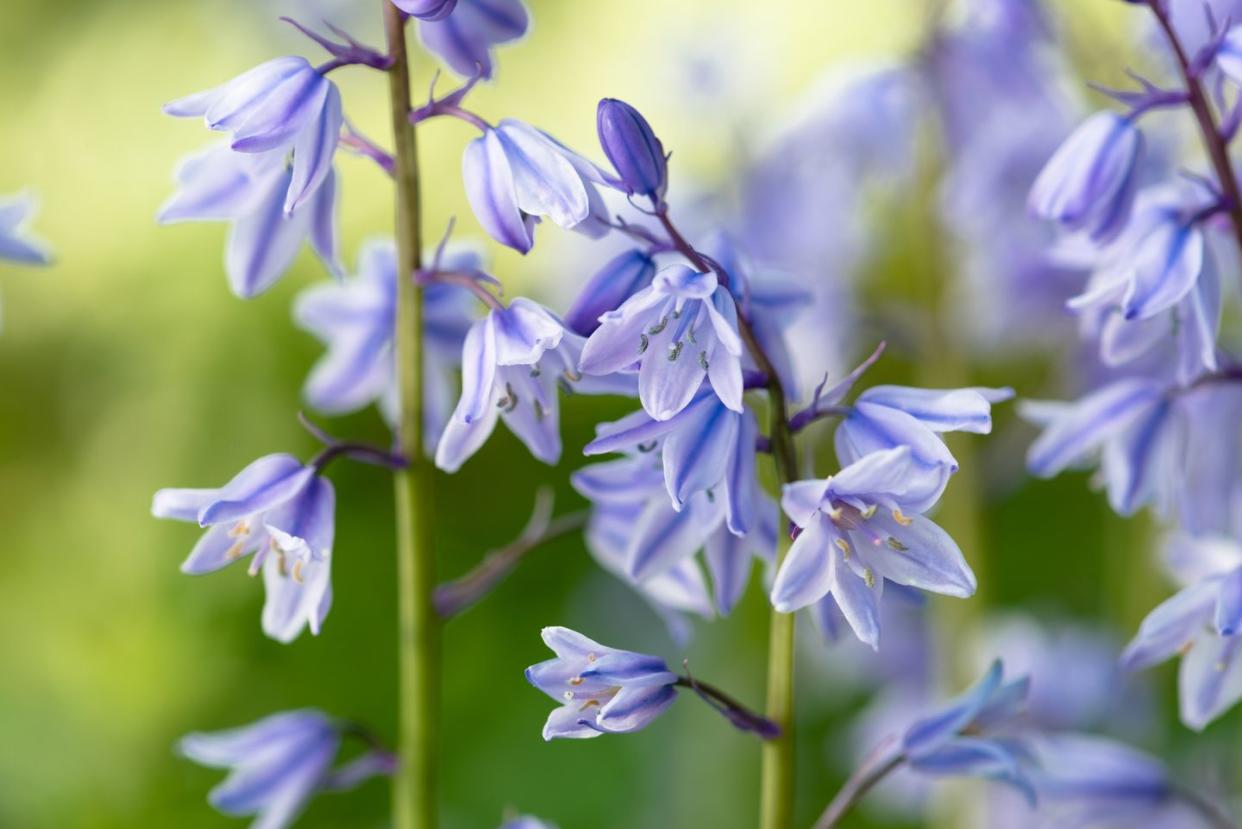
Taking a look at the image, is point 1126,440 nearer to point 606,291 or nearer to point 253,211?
point 606,291

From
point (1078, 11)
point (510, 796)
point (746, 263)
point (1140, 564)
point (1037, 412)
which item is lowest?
point (510, 796)

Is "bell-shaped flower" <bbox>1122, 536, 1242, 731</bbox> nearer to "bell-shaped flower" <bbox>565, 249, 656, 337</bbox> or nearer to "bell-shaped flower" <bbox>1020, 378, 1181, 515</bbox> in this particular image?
"bell-shaped flower" <bbox>1020, 378, 1181, 515</bbox>

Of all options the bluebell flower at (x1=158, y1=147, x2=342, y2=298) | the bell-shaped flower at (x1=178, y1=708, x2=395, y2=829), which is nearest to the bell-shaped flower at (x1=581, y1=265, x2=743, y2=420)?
the bluebell flower at (x1=158, y1=147, x2=342, y2=298)

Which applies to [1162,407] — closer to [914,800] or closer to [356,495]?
[914,800]

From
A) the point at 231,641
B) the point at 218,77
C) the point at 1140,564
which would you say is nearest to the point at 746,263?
the point at 1140,564

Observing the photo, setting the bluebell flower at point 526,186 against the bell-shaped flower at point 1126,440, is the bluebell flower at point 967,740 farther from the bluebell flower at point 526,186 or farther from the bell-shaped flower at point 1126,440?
the bluebell flower at point 526,186
